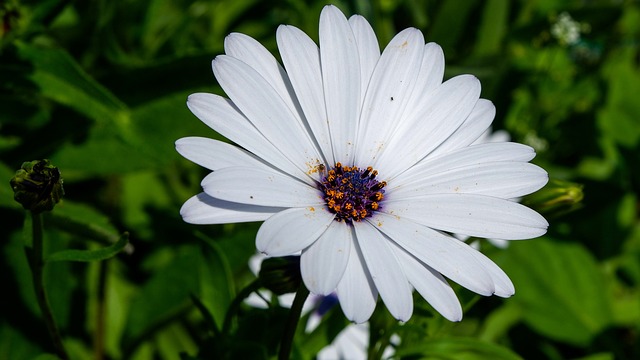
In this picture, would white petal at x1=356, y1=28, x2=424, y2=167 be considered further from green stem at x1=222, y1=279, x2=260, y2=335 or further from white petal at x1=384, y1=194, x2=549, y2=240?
green stem at x1=222, y1=279, x2=260, y2=335

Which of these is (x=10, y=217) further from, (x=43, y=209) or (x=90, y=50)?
(x=43, y=209)

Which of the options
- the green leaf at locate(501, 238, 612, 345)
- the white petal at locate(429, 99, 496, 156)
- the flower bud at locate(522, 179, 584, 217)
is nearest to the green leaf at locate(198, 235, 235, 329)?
the white petal at locate(429, 99, 496, 156)

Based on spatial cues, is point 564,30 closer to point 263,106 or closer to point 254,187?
point 263,106

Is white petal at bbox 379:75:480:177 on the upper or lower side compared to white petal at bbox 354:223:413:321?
upper

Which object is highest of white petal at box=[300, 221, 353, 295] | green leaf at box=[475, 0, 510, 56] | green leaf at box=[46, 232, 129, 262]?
green leaf at box=[475, 0, 510, 56]

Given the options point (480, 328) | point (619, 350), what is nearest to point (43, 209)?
point (480, 328)

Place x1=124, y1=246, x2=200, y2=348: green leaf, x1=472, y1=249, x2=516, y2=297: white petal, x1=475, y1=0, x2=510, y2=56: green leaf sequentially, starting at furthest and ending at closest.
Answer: x1=475, y1=0, x2=510, y2=56: green leaf → x1=124, y1=246, x2=200, y2=348: green leaf → x1=472, y1=249, x2=516, y2=297: white petal

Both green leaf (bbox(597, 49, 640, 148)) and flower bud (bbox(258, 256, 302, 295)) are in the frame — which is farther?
green leaf (bbox(597, 49, 640, 148))

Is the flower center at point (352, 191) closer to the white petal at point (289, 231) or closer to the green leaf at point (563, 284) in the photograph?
the white petal at point (289, 231)
